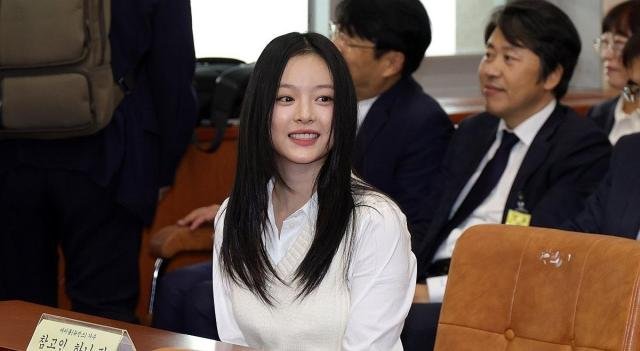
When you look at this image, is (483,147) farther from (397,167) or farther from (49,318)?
(49,318)

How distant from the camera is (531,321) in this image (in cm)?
215

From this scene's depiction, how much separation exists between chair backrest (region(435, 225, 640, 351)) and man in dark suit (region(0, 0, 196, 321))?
1.35 metres

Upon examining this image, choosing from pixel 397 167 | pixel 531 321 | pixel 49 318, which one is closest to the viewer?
pixel 49 318

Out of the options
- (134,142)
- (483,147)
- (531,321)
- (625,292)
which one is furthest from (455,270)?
(134,142)

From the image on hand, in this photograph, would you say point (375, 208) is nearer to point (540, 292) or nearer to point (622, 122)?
point (540, 292)

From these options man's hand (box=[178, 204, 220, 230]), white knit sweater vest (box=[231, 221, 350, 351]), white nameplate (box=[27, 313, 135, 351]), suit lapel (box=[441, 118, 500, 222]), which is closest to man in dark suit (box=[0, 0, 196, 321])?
man's hand (box=[178, 204, 220, 230])

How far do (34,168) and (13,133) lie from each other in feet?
0.39

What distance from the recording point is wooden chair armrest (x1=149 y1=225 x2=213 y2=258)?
3436 mm

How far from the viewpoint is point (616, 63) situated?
4246 mm

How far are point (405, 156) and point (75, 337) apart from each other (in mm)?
1934

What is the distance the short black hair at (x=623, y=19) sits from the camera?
428 centimetres

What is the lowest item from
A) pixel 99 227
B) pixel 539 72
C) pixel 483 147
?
pixel 99 227

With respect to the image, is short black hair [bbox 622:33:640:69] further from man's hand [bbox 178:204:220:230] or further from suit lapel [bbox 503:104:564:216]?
man's hand [bbox 178:204:220:230]

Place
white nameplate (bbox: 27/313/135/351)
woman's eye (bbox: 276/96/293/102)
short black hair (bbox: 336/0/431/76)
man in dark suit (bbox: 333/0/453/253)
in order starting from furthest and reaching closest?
short black hair (bbox: 336/0/431/76) < man in dark suit (bbox: 333/0/453/253) < woman's eye (bbox: 276/96/293/102) < white nameplate (bbox: 27/313/135/351)
